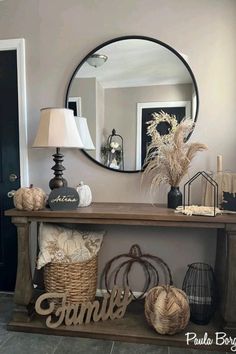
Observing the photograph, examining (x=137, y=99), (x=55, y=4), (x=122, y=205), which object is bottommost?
(x=122, y=205)

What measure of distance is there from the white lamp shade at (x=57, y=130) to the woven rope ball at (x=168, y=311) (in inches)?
45.7

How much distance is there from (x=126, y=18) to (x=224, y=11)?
2.36ft

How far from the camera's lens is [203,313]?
6.81 ft

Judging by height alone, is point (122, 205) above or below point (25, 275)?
above

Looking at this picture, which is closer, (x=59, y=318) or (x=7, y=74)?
(x=59, y=318)

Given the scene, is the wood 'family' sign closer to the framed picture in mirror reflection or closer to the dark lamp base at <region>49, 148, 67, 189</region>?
the dark lamp base at <region>49, 148, 67, 189</region>

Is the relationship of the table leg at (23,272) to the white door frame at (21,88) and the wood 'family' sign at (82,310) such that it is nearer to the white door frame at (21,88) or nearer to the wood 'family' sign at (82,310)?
the wood 'family' sign at (82,310)

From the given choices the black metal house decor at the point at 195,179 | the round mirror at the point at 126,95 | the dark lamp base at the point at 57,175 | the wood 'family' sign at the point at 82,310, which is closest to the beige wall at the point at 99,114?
the round mirror at the point at 126,95

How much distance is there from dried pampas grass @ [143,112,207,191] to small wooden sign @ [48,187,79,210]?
625mm

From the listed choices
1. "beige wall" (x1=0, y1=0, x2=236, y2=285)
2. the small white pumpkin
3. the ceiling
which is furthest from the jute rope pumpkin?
the ceiling

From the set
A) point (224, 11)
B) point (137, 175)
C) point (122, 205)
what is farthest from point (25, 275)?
point (224, 11)

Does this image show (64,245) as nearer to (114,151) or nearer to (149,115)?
(114,151)

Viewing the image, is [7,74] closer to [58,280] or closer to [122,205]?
[122,205]

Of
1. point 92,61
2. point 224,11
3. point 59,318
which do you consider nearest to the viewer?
point 59,318
